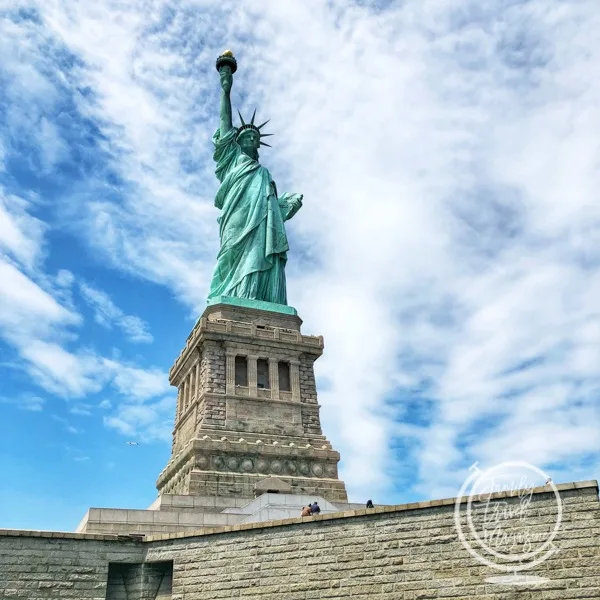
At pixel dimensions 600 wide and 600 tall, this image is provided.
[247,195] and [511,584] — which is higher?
[247,195]

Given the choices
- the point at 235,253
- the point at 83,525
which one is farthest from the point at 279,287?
the point at 83,525

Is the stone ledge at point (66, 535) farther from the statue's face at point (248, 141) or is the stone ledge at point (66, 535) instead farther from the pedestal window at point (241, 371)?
the statue's face at point (248, 141)

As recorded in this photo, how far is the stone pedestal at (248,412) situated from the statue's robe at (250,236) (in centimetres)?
215

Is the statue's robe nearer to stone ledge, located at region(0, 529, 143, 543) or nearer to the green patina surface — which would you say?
the green patina surface

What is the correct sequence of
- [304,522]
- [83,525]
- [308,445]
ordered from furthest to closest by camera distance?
[308,445] → [83,525] → [304,522]

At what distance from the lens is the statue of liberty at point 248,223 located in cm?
3638

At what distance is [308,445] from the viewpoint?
3034 cm

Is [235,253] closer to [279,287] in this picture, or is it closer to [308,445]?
[279,287]

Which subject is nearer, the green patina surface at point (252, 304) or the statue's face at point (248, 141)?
the green patina surface at point (252, 304)

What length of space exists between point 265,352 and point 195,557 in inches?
727

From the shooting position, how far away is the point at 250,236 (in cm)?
3747

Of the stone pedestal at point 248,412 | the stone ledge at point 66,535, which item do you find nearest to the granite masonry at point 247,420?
the stone pedestal at point 248,412

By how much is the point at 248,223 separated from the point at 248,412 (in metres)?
11.7

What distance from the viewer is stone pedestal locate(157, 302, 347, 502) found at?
91.8 ft
